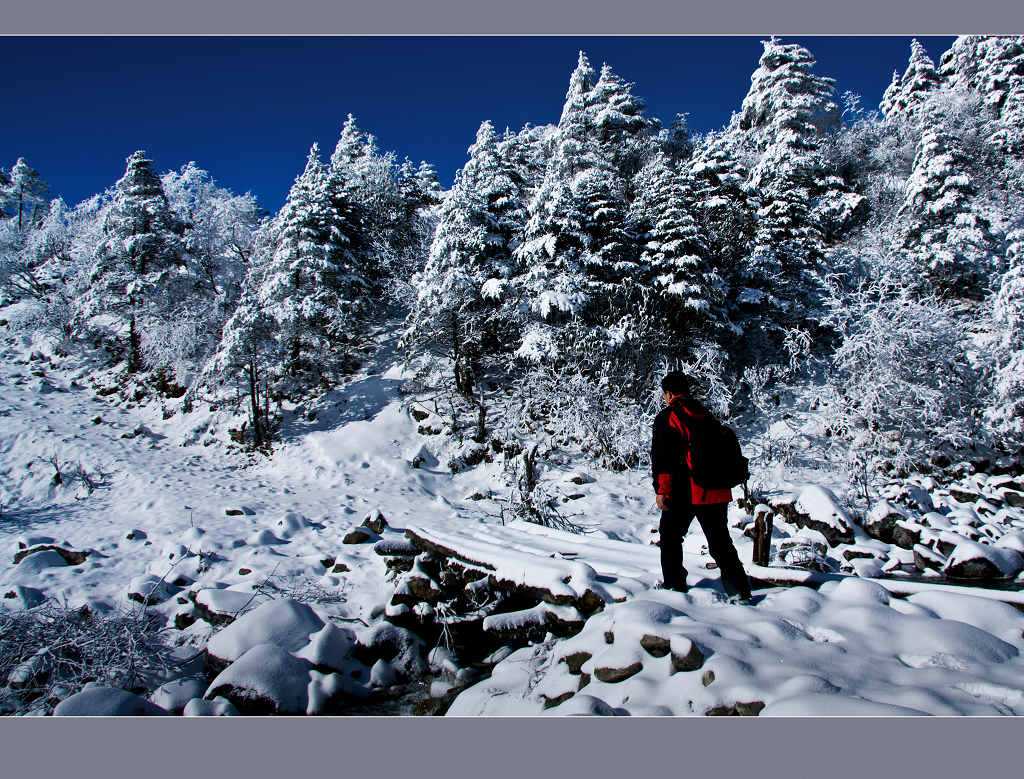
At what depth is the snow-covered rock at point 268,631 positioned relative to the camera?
4977mm

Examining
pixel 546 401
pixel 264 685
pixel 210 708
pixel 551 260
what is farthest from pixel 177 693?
pixel 551 260

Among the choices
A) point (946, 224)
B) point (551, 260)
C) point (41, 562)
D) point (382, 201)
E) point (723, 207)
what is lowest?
point (41, 562)

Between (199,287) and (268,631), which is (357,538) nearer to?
(268,631)

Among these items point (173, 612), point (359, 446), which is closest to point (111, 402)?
point (359, 446)

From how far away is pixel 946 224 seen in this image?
58.6ft

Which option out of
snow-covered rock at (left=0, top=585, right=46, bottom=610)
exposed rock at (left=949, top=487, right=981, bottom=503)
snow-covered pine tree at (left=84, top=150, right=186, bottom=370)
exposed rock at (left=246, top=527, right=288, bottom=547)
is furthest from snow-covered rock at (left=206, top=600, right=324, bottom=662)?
snow-covered pine tree at (left=84, top=150, right=186, bottom=370)

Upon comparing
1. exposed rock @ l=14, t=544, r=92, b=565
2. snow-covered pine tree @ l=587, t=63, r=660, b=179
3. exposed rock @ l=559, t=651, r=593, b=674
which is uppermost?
snow-covered pine tree @ l=587, t=63, r=660, b=179

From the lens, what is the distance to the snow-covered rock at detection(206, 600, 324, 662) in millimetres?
4977

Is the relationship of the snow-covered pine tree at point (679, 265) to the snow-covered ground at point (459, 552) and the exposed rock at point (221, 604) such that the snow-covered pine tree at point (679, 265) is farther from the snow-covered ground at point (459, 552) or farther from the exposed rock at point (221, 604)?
the exposed rock at point (221, 604)

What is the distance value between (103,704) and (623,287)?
14.8 m

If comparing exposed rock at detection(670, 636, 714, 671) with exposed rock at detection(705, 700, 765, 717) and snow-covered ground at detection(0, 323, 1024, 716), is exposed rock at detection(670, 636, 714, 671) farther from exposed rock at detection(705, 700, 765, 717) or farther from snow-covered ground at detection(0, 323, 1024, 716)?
exposed rock at detection(705, 700, 765, 717)

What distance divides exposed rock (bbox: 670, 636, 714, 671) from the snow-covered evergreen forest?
0.06 ft

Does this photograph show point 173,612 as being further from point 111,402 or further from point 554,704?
point 111,402

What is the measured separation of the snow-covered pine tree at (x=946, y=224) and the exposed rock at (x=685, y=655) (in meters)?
20.0
